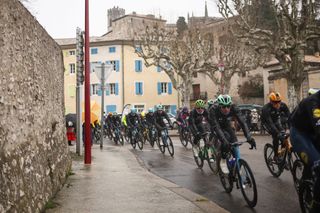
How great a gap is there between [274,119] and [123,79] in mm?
47550

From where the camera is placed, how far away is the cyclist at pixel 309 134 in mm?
3803

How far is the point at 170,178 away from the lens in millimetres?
10430

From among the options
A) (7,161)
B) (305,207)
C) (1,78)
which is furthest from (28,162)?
(305,207)

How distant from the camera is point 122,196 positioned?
293 inches

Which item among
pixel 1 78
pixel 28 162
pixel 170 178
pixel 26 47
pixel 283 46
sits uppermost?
pixel 283 46

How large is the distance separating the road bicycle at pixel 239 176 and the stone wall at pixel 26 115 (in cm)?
300

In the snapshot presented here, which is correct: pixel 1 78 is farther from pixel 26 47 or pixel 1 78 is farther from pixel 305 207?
pixel 305 207

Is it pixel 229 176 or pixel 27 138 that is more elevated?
pixel 27 138

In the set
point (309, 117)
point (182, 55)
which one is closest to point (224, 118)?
point (309, 117)

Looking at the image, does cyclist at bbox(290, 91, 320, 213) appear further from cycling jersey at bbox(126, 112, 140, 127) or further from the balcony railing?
the balcony railing

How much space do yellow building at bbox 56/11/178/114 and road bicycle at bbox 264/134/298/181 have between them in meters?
46.8

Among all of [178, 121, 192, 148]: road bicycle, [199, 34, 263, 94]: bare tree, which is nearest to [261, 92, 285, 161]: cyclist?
[178, 121, 192, 148]: road bicycle

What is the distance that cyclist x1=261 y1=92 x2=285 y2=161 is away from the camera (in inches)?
371

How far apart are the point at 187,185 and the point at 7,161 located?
533 centimetres
